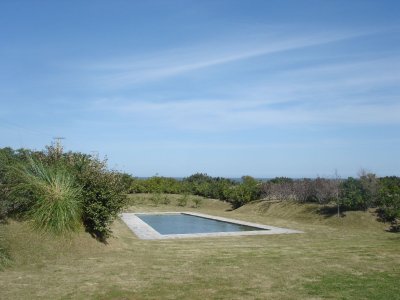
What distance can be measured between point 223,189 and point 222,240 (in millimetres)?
18118

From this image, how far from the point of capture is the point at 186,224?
19891 mm

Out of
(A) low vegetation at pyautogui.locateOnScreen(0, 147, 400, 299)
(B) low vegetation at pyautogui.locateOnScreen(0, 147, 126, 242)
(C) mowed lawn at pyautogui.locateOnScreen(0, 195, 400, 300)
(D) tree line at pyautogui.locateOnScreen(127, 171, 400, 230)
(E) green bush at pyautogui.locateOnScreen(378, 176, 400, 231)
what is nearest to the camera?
(C) mowed lawn at pyautogui.locateOnScreen(0, 195, 400, 300)

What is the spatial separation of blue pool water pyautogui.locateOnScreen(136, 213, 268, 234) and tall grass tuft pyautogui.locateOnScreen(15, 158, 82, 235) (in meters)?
7.06

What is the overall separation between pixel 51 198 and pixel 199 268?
4219mm

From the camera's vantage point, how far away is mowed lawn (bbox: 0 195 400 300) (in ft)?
21.4

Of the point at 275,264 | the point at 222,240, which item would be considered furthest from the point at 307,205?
the point at 275,264

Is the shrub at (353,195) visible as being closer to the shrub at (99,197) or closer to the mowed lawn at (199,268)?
the mowed lawn at (199,268)

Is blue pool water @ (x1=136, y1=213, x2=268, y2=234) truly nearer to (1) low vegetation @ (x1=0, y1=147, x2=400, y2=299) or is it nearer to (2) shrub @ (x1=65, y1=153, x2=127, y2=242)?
(1) low vegetation @ (x1=0, y1=147, x2=400, y2=299)

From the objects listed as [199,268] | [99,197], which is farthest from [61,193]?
[199,268]

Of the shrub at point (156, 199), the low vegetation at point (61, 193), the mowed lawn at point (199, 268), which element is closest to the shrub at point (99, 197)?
the low vegetation at point (61, 193)

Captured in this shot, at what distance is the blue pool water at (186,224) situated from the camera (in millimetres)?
17425

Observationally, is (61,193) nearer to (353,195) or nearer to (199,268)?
(199,268)

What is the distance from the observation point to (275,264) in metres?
8.89

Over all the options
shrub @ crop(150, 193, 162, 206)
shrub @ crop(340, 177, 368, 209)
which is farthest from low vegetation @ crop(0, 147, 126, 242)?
shrub @ crop(150, 193, 162, 206)
